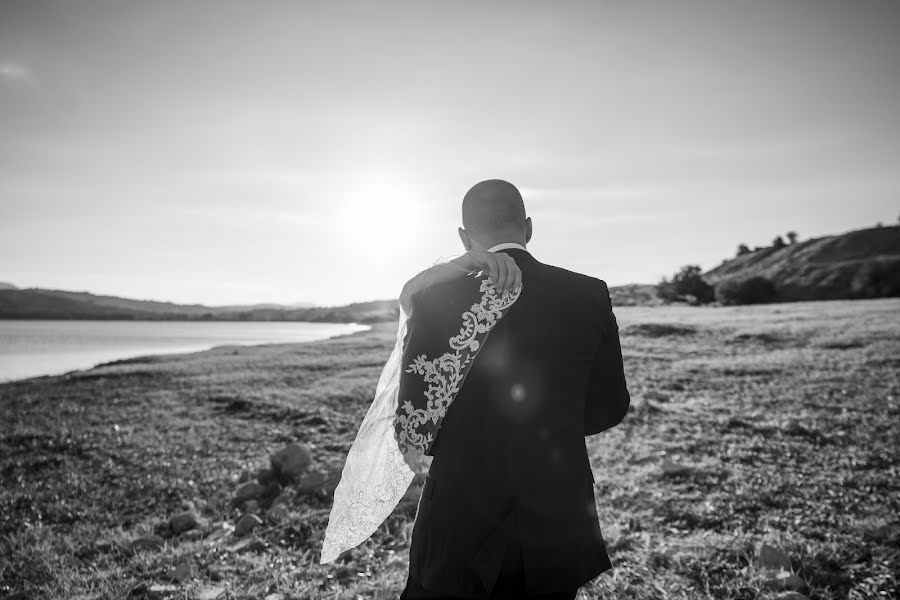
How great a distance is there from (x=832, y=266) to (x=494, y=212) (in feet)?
382

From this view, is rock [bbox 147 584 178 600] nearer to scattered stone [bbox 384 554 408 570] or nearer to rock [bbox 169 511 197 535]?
rock [bbox 169 511 197 535]

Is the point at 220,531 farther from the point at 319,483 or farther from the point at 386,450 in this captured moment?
the point at 386,450

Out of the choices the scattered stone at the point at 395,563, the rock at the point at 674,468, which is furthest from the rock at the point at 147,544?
the rock at the point at 674,468

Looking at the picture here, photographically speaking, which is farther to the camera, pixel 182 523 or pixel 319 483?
pixel 319 483

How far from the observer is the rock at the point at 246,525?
19.8 ft

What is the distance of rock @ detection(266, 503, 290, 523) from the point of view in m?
6.36

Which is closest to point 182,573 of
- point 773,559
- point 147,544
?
point 147,544

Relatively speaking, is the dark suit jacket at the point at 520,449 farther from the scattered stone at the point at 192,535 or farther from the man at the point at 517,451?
the scattered stone at the point at 192,535

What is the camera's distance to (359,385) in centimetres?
1747

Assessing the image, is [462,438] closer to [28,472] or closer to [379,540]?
[379,540]

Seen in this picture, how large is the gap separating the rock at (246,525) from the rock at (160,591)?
1358 millimetres

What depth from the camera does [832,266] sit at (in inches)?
3654

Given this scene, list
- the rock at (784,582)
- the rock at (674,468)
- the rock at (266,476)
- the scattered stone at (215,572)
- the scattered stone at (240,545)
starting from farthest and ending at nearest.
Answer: the rock at (266,476)
the rock at (674,468)
the scattered stone at (240,545)
the scattered stone at (215,572)
the rock at (784,582)

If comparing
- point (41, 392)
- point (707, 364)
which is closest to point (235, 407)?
point (41, 392)
